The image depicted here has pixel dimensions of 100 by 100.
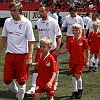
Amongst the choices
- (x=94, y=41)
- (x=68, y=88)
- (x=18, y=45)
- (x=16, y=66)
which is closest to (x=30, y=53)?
(x=18, y=45)

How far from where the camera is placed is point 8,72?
655cm

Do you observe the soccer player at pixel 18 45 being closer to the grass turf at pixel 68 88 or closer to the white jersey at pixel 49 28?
the grass turf at pixel 68 88

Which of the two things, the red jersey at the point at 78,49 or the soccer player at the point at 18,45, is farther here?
the red jersey at the point at 78,49

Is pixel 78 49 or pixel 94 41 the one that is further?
pixel 94 41

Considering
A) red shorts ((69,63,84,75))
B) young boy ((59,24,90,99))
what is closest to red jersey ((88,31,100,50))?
young boy ((59,24,90,99))

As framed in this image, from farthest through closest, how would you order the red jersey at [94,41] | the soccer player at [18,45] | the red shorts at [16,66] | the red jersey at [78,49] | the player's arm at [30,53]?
the red jersey at [94,41], the red jersey at [78,49], the red shorts at [16,66], the soccer player at [18,45], the player's arm at [30,53]

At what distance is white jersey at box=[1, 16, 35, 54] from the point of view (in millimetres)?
6432

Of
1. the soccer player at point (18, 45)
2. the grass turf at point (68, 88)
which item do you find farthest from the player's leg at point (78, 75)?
the soccer player at point (18, 45)

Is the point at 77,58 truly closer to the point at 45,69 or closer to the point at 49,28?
the point at 49,28

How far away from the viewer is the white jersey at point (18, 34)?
21.1ft

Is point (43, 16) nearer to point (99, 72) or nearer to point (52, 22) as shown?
point (52, 22)

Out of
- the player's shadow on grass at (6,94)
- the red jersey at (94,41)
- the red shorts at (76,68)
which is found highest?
the red shorts at (76,68)

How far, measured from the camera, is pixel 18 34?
6445 mm

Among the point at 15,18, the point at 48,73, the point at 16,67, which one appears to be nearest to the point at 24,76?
the point at 16,67
